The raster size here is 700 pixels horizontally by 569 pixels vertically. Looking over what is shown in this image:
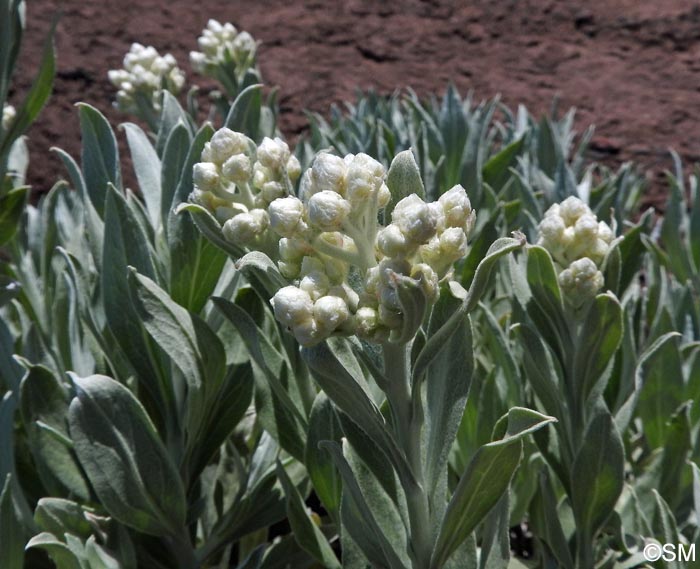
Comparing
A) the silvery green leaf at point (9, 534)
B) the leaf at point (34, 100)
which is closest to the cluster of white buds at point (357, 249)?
the silvery green leaf at point (9, 534)

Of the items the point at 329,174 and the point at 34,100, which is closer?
the point at 329,174

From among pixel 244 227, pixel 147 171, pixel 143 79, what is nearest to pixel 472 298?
pixel 244 227

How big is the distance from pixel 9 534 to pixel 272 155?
2.19ft

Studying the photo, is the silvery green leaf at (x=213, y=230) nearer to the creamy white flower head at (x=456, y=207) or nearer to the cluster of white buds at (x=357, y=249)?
the cluster of white buds at (x=357, y=249)

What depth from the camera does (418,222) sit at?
0.92 metres

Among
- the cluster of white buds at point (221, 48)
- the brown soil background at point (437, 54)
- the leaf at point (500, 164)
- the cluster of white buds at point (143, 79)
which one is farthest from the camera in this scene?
the brown soil background at point (437, 54)

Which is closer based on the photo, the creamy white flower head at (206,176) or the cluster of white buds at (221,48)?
the creamy white flower head at (206,176)

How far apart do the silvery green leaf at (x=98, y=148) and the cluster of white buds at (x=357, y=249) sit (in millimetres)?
636

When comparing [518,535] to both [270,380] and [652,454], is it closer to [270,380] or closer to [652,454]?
[652,454]

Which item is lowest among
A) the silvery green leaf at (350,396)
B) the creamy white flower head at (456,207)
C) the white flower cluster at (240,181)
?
the silvery green leaf at (350,396)

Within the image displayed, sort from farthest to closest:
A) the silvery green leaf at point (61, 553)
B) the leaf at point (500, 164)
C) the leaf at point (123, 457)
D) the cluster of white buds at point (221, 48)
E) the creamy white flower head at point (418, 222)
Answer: the cluster of white buds at point (221, 48) < the leaf at point (500, 164) < the leaf at point (123, 457) < the silvery green leaf at point (61, 553) < the creamy white flower head at point (418, 222)

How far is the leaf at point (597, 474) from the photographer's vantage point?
137 cm

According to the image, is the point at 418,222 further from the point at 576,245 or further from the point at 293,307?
the point at 576,245

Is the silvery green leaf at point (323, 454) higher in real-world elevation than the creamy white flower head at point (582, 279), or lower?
lower
